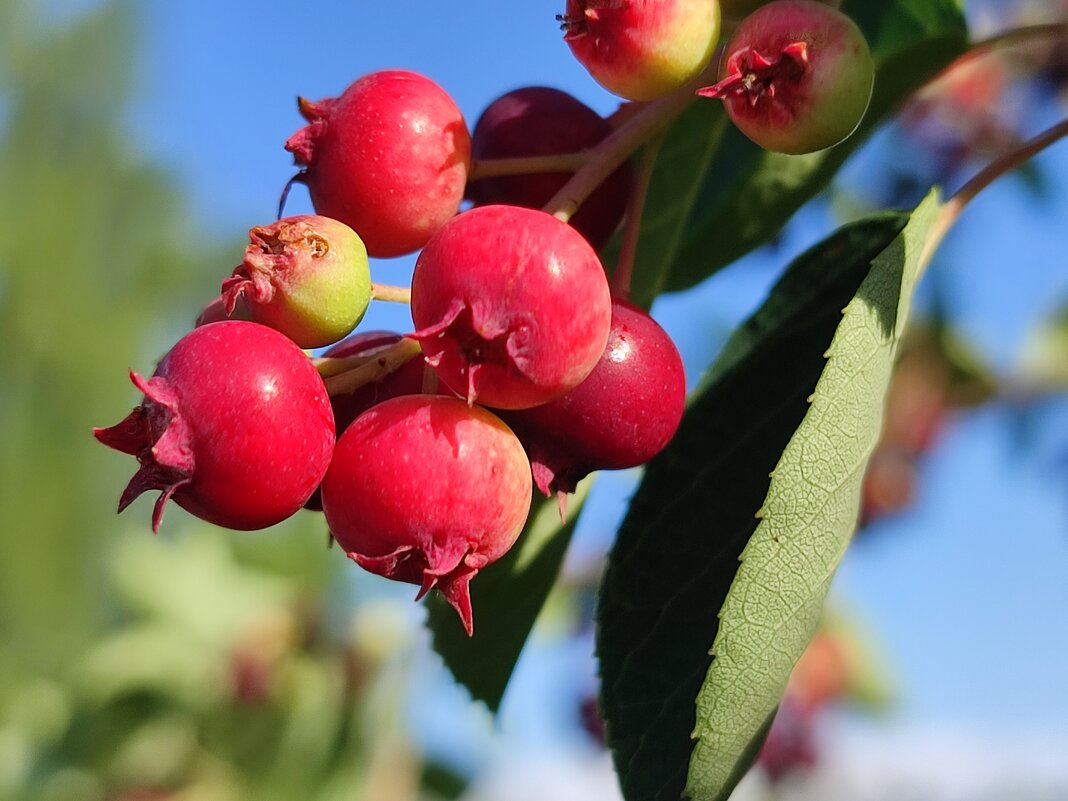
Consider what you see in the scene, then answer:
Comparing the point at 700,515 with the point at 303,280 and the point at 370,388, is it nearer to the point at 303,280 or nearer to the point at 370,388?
the point at 370,388

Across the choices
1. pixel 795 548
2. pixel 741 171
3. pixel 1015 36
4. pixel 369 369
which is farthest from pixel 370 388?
pixel 1015 36

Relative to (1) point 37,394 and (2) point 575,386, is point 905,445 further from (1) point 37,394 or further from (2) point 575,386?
(1) point 37,394

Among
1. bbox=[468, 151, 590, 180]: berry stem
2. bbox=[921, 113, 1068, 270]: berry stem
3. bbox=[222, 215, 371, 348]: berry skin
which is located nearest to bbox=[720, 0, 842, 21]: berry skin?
bbox=[468, 151, 590, 180]: berry stem

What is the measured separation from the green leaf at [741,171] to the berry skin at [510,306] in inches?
17.9

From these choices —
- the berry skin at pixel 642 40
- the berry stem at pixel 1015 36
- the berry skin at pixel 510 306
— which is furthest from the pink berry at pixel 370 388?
the berry stem at pixel 1015 36

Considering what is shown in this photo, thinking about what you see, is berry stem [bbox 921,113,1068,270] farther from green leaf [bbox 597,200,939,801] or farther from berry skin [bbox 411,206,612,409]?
berry skin [bbox 411,206,612,409]

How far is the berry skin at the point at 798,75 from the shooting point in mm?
779

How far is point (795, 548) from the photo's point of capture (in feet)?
2.60

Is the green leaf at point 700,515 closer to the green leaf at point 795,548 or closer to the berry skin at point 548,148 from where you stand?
the green leaf at point 795,548

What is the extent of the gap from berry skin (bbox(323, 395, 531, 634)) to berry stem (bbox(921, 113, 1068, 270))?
547 millimetres

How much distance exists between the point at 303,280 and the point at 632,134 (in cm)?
32


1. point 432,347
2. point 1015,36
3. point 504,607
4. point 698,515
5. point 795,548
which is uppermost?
point 1015,36

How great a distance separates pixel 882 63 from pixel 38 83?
19212 mm

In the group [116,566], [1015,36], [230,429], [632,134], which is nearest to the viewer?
[230,429]
